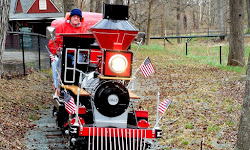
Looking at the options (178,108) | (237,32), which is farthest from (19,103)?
(237,32)

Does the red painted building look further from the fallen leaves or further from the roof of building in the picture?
the fallen leaves

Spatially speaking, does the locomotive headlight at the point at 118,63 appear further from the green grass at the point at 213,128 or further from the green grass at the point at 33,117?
the green grass at the point at 33,117

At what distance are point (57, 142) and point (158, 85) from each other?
31.7ft

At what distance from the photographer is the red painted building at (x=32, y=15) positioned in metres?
38.3

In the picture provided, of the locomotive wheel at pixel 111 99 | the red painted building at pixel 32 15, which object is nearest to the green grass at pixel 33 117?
the locomotive wheel at pixel 111 99

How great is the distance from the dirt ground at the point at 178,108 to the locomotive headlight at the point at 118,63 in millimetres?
2486

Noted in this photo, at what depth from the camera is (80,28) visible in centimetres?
951

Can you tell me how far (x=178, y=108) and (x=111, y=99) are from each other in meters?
5.19

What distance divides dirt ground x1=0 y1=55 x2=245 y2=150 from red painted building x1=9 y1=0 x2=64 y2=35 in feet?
73.1

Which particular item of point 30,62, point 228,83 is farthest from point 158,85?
point 30,62

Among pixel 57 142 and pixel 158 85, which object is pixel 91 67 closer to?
pixel 57 142

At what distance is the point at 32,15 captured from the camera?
39875 millimetres

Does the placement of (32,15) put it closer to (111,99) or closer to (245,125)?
(111,99)

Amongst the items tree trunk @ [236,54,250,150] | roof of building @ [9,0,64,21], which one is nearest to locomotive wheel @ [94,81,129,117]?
tree trunk @ [236,54,250,150]
